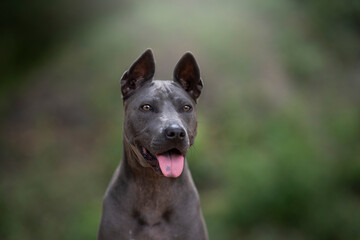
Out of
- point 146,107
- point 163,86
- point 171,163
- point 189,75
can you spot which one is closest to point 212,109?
point 189,75

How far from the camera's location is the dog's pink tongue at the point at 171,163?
416cm

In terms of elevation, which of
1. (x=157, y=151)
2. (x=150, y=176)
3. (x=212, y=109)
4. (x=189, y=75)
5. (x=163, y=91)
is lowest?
(x=212, y=109)

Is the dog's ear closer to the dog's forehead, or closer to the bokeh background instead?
the dog's forehead

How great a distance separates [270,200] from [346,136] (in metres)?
3.57

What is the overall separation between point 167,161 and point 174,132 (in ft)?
0.92

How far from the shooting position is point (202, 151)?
1227 cm

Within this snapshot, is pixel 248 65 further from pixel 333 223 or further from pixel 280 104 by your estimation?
pixel 333 223

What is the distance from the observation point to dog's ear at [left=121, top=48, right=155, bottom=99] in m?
4.74

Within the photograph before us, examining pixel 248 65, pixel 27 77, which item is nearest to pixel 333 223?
pixel 248 65

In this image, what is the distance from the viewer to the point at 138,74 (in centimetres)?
482

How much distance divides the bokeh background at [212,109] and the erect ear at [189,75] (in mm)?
6341

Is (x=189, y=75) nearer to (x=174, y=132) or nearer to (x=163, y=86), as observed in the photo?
(x=163, y=86)

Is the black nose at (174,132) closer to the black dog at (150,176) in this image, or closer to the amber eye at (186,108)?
the black dog at (150,176)

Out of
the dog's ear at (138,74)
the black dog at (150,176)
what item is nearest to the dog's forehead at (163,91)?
the black dog at (150,176)
